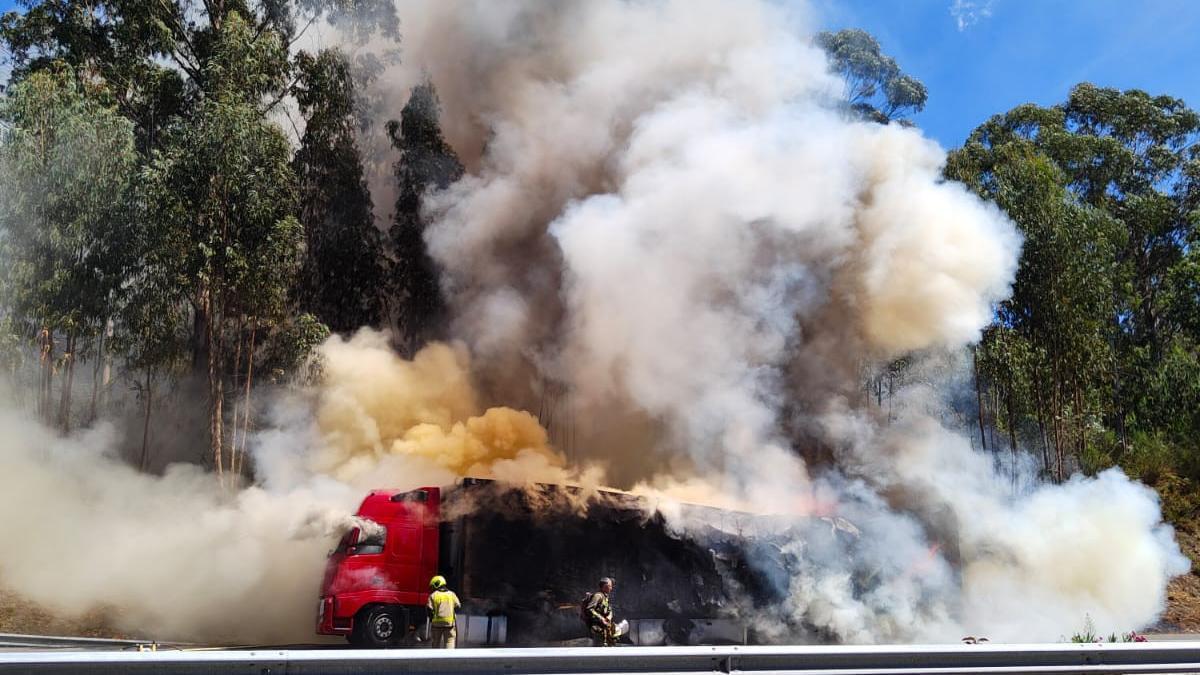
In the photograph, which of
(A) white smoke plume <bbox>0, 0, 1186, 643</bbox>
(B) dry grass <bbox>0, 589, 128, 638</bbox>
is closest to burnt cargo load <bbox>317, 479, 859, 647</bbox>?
(A) white smoke plume <bbox>0, 0, 1186, 643</bbox>

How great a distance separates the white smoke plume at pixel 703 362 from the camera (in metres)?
16.7

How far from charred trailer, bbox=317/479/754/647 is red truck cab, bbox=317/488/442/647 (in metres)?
0.02

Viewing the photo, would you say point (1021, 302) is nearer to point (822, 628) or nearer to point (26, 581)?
point (822, 628)

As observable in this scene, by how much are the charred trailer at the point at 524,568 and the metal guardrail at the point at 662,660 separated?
719 centimetres

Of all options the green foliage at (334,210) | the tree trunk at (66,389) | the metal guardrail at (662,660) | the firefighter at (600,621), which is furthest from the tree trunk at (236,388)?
the metal guardrail at (662,660)

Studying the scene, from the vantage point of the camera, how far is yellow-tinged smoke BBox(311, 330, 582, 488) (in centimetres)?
1778

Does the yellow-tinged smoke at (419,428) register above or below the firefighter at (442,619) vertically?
above

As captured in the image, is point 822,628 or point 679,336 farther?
point 679,336

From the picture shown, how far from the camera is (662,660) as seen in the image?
22.1 feet

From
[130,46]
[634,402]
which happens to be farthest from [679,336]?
[130,46]

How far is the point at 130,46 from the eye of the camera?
86.2ft

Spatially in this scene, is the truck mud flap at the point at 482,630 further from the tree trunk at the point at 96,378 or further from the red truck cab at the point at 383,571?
the tree trunk at the point at 96,378

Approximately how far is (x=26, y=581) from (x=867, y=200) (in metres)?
18.6

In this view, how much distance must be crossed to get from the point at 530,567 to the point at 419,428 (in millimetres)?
5689
